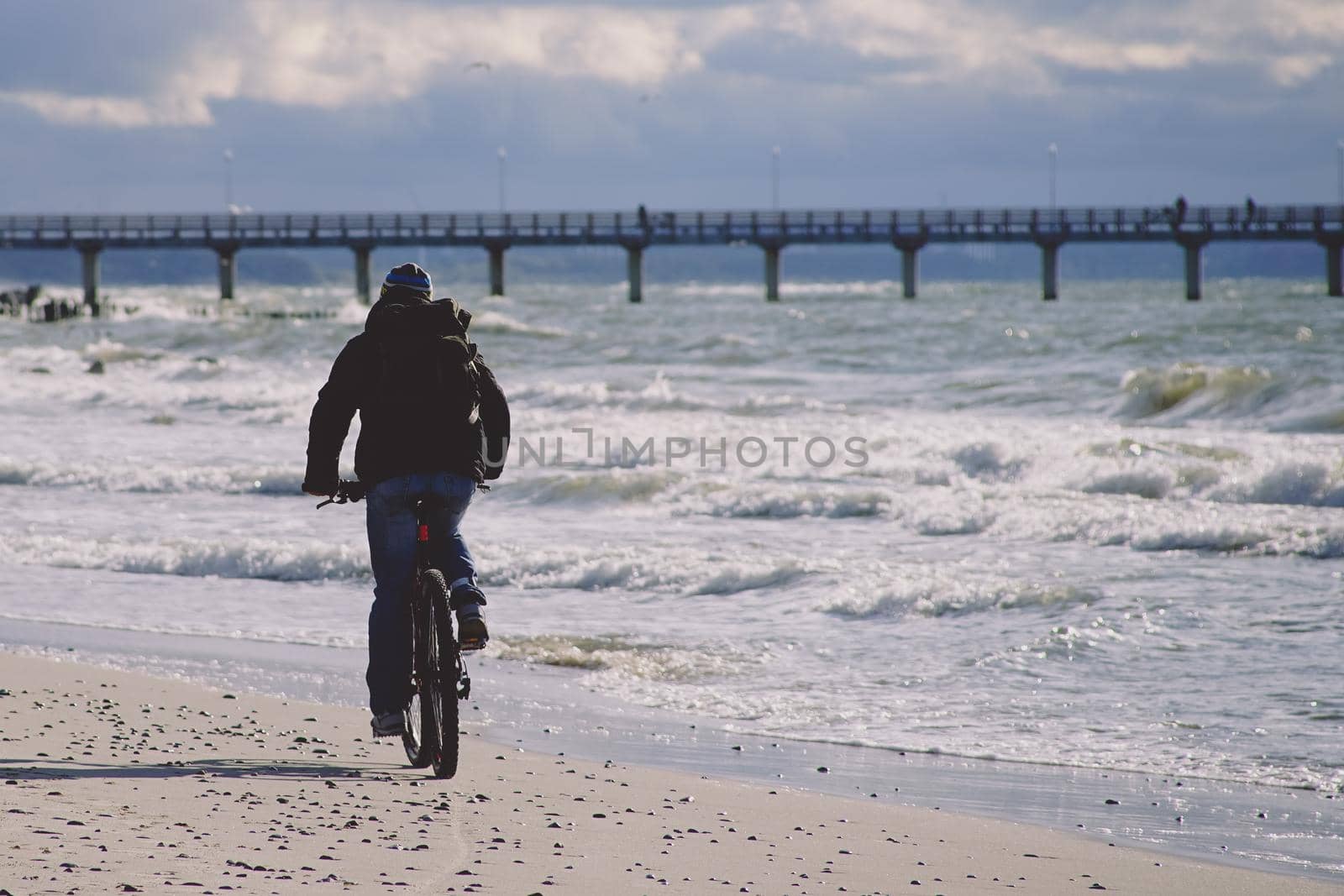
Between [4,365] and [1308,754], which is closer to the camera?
[1308,754]

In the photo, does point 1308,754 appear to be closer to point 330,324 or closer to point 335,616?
point 335,616

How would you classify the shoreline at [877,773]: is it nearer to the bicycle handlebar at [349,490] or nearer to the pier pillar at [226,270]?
the bicycle handlebar at [349,490]

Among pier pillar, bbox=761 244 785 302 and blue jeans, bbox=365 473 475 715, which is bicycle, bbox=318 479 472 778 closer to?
blue jeans, bbox=365 473 475 715

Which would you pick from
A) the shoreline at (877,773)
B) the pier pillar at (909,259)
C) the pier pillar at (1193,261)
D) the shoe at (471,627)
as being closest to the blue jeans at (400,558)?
the shoe at (471,627)

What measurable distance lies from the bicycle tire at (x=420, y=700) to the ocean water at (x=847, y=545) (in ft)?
5.16

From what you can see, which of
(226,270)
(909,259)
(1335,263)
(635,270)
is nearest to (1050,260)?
(909,259)

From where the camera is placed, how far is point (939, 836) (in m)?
4.77

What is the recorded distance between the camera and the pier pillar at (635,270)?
6306cm

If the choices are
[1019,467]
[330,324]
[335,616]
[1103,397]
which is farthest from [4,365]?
[335,616]

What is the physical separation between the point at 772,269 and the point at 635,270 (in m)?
5.29

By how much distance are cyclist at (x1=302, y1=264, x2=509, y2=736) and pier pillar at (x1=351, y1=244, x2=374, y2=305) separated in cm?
5708

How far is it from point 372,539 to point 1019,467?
12.1 metres

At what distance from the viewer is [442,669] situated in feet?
16.8

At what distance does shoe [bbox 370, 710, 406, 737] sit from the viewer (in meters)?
5.29
